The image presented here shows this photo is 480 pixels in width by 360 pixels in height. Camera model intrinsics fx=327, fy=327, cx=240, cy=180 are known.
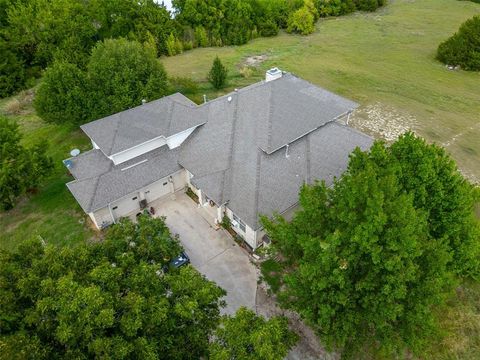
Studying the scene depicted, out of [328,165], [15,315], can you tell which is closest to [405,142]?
[328,165]

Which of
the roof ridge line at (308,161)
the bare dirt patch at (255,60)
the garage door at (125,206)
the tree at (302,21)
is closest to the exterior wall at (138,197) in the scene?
the garage door at (125,206)

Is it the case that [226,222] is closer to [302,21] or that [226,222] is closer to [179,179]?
[179,179]

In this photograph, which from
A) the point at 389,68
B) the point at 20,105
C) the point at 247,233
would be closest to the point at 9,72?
the point at 20,105

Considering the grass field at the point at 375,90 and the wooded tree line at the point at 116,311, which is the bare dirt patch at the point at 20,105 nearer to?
the grass field at the point at 375,90

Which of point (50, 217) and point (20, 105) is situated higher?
point (20, 105)

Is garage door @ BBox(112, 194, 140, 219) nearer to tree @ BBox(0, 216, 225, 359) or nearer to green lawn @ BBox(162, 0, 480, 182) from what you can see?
tree @ BBox(0, 216, 225, 359)
